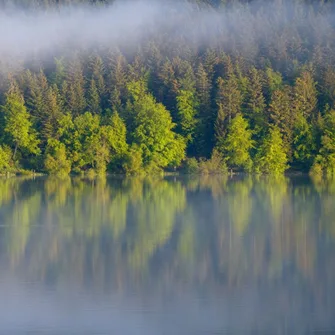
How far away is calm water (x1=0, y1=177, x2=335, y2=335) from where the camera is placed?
51.6 feet

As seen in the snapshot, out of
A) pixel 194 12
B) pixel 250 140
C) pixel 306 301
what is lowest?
pixel 306 301

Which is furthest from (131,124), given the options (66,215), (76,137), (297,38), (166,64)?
(66,215)

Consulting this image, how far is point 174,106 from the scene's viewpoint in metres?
69.6

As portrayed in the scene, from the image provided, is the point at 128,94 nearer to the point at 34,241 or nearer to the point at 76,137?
the point at 76,137

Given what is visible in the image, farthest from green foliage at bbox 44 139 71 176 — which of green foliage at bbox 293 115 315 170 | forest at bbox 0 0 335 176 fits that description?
green foliage at bbox 293 115 315 170

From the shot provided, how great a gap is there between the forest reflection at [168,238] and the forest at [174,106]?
19706 millimetres

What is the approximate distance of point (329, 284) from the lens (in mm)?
18516

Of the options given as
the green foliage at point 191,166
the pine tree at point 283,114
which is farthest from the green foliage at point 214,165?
the pine tree at point 283,114

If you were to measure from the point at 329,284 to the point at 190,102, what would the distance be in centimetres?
5047

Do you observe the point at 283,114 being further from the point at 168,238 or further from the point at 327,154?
the point at 168,238

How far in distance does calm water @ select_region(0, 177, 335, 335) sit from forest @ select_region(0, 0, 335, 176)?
25.0 metres

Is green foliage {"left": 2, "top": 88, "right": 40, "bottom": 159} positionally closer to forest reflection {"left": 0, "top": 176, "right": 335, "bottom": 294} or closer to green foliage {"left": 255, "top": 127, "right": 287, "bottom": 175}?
green foliage {"left": 255, "top": 127, "right": 287, "bottom": 175}

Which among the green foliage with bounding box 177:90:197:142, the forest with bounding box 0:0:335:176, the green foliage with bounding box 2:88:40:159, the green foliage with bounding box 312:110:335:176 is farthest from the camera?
the green foliage with bounding box 177:90:197:142

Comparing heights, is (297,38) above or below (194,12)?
below
